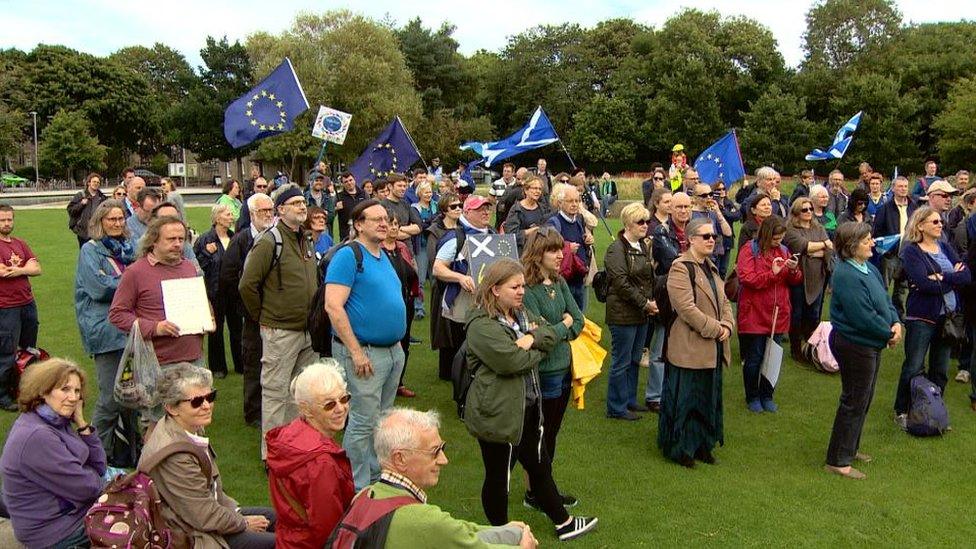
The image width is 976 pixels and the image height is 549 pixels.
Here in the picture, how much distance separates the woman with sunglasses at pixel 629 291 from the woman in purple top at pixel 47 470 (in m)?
4.47

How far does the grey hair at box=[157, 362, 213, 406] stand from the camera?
12.8 feet

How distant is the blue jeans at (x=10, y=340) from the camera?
7.37 m

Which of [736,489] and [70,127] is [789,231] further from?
[70,127]

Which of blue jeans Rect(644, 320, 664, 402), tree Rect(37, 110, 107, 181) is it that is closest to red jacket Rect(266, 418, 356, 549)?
blue jeans Rect(644, 320, 664, 402)

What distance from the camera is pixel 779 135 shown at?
163 feet

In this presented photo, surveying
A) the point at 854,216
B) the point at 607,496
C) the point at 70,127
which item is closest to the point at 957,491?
the point at 607,496

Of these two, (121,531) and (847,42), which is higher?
(847,42)

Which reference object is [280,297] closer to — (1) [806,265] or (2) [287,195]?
(2) [287,195]

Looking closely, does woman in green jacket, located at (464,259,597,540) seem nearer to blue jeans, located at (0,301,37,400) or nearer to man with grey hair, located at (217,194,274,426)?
man with grey hair, located at (217,194,274,426)

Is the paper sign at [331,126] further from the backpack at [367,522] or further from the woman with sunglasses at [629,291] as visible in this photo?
the backpack at [367,522]

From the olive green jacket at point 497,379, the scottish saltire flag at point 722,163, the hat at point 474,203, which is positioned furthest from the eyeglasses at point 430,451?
the scottish saltire flag at point 722,163

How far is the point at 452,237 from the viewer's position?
24.0 feet

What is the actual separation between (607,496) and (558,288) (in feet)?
5.30

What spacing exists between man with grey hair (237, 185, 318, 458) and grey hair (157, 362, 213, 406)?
1.87 metres
